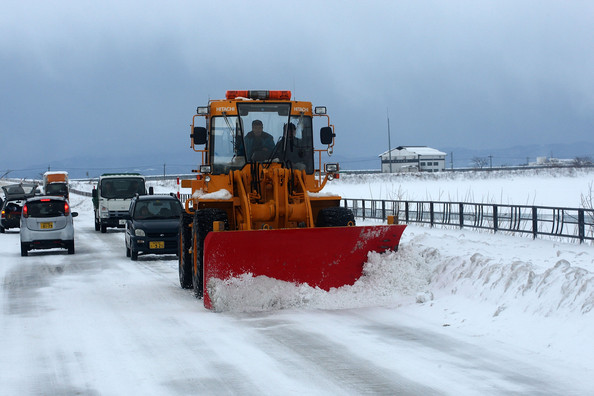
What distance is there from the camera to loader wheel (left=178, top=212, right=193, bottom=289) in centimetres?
1374

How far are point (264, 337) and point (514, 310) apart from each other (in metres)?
3.29

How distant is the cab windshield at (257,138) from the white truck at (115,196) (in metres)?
20.9

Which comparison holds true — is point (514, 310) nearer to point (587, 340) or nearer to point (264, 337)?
point (587, 340)

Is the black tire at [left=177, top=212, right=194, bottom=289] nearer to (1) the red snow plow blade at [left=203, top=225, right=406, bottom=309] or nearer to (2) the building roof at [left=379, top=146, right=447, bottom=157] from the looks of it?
(1) the red snow plow blade at [left=203, top=225, right=406, bottom=309]

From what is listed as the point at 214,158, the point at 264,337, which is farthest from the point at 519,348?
the point at 214,158

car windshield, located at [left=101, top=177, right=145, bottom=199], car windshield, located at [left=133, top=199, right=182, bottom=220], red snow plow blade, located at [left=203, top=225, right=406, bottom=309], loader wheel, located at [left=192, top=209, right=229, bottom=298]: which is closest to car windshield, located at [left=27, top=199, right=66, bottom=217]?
car windshield, located at [left=133, top=199, right=182, bottom=220]


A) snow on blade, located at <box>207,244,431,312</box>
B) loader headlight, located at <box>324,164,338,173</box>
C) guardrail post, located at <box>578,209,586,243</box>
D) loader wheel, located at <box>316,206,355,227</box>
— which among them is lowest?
snow on blade, located at <box>207,244,431,312</box>

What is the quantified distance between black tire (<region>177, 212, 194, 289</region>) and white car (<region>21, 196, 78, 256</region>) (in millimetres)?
9224

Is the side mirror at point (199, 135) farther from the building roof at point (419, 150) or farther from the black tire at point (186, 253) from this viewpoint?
the building roof at point (419, 150)

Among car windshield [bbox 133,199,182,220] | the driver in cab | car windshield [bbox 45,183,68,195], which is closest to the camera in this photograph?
the driver in cab

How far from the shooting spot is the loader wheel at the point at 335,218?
12625 millimetres

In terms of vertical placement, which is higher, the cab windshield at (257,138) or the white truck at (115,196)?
the cab windshield at (257,138)

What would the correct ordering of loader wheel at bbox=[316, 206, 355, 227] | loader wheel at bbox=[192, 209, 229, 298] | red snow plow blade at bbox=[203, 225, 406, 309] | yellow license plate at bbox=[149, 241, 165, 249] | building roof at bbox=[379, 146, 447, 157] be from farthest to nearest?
1. building roof at bbox=[379, 146, 447, 157]
2. yellow license plate at bbox=[149, 241, 165, 249]
3. loader wheel at bbox=[316, 206, 355, 227]
4. loader wheel at bbox=[192, 209, 229, 298]
5. red snow plow blade at bbox=[203, 225, 406, 309]

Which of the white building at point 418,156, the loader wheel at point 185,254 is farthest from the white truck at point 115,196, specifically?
the white building at point 418,156
